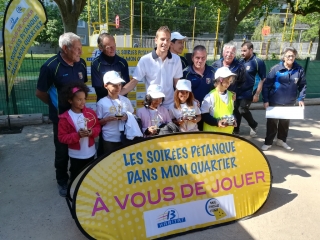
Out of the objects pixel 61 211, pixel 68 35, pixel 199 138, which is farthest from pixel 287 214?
pixel 68 35

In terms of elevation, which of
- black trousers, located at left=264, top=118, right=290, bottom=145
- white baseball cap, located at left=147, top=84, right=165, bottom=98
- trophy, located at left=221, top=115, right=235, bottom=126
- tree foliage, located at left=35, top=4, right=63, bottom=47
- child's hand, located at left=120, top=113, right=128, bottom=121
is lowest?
black trousers, located at left=264, top=118, right=290, bottom=145

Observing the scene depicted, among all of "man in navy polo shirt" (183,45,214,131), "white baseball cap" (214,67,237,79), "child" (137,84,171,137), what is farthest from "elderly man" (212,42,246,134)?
"child" (137,84,171,137)

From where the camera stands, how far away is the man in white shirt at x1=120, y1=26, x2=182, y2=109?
3.37 meters

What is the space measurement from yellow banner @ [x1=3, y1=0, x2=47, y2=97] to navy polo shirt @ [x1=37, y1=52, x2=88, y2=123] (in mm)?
2170

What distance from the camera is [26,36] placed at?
16.1 feet

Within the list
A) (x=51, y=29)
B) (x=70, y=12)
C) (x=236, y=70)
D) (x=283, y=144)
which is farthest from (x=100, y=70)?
(x=51, y=29)

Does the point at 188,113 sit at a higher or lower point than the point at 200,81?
lower

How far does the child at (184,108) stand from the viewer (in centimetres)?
317

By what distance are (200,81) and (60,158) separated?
203 cm

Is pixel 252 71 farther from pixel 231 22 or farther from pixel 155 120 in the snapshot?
pixel 231 22

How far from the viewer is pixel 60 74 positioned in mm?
3148

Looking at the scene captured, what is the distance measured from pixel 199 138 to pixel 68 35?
6.05 feet

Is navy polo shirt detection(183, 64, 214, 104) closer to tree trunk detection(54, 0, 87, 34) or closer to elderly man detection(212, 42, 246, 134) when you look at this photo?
elderly man detection(212, 42, 246, 134)

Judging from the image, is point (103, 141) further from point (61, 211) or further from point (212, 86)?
point (212, 86)
